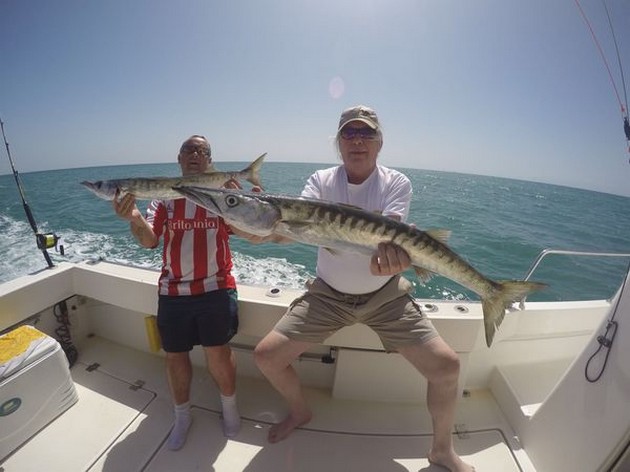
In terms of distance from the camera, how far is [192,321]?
2.66m

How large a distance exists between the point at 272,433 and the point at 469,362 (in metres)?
2.13

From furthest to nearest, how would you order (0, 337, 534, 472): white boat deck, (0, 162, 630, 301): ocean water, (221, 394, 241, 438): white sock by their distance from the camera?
(0, 162, 630, 301): ocean water
(221, 394, 241, 438): white sock
(0, 337, 534, 472): white boat deck

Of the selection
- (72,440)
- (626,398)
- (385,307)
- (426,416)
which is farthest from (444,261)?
(72,440)

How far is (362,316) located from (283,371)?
84cm

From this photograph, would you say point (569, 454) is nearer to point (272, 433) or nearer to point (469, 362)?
point (469, 362)

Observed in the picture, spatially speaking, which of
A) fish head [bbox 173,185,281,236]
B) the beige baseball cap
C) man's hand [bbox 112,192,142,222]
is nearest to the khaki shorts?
fish head [bbox 173,185,281,236]

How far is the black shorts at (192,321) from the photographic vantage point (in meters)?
2.61

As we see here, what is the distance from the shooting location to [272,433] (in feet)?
8.76

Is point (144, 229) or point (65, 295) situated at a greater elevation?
point (144, 229)

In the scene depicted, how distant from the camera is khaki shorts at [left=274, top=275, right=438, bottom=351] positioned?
8.10ft

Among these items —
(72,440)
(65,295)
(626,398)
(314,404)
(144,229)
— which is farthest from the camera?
(65,295)

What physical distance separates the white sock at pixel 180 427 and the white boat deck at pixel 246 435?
0.21ft

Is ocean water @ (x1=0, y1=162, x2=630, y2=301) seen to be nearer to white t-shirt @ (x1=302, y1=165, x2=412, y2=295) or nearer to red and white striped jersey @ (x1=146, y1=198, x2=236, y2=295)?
red and white striped jersey @ (x1=146, y1=198, x2=236, y2=295)

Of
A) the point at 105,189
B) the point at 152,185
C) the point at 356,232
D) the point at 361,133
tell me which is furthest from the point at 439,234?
the point at 105,189
